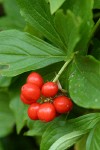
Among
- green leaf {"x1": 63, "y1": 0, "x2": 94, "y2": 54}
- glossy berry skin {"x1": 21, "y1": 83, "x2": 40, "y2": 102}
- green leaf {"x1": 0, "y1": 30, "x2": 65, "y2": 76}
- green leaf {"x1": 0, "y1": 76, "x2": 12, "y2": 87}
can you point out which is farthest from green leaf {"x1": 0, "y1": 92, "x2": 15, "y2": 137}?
green leaf {"x1": 63, "y1": 0, "x2": 94, "y2": 54}

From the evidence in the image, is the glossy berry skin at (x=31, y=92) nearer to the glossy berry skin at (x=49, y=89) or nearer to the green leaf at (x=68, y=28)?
the glossy berry skin at (x=49, y=89)

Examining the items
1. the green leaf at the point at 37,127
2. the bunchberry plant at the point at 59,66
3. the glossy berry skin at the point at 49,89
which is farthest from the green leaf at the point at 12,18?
the glossy berry skin at the point at 49,89

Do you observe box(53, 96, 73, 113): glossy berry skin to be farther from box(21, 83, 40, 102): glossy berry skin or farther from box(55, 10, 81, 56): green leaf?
box(55, 10, 81, 56): green leaf

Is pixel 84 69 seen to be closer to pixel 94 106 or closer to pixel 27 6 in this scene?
pixel 94 106

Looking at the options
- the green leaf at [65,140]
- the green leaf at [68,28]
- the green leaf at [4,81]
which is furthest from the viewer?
the green leaf at [4,81]

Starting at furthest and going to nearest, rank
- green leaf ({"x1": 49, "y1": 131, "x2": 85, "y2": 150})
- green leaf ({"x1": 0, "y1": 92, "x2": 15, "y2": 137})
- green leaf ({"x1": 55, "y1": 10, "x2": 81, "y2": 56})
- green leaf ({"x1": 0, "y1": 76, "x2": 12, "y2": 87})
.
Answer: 1. green leaf ({"x1": 0, "y1": 92, "x2": 15, "y2": 137})
2. green leaf ({"x1": 0, "y1": 76, "x2": 12, "y2": 87})
3. green leaf ({"x1": 49, "y1": 131, "x2": 85, "y2": 150})
4. green leaf ({"x1": 55, "y1": 10, "x2": 81, "y2": 56})
